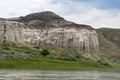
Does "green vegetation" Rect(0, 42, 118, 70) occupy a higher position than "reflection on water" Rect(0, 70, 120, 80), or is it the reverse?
"reflection on water" Rect(0, 70, 120, 80)

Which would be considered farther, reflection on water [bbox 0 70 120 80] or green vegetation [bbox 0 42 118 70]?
green vegetation [bbox 0 42 118 70]

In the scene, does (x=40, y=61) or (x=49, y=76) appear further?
(x=40, y=61)

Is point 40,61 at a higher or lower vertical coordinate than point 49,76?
lower

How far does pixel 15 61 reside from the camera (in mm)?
147125

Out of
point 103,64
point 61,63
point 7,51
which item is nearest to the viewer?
point 61,63

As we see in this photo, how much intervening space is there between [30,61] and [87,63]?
29213mm

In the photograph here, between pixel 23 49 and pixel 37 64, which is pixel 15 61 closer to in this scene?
pixel 37 64

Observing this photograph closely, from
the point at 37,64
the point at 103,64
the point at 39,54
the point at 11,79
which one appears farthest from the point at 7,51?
the point at 11,79

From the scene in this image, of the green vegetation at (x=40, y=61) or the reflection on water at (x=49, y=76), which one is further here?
the green vegetation at (x=40, y=61)

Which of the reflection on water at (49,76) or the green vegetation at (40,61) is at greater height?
the reflection on water at (49,76)

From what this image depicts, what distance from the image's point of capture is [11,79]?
56844mm

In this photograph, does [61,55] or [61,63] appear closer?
[61,63]

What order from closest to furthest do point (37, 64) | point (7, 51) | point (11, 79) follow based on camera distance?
point (11, 79) → point (37, 64) → point (7, 51)

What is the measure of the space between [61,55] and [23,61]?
3922 centimetres
